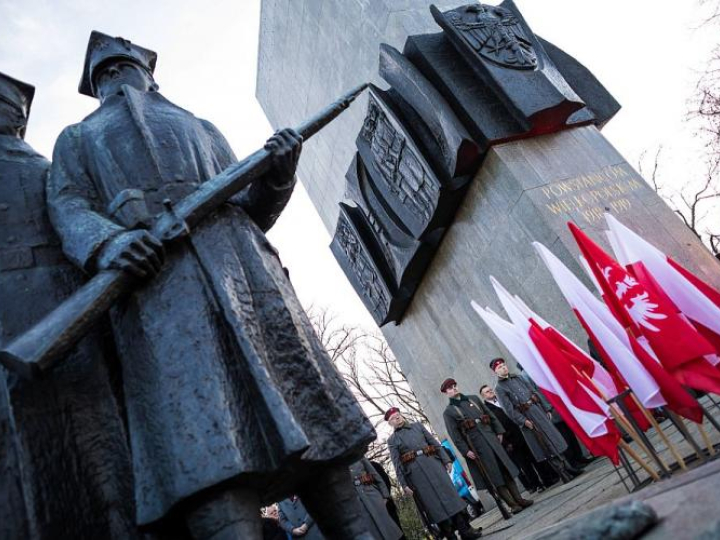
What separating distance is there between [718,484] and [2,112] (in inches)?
117

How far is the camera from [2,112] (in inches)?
85.7

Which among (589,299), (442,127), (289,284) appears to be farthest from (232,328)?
(442,127)

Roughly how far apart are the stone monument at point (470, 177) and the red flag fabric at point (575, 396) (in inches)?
81.1

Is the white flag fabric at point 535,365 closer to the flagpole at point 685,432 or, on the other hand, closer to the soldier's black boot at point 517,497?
the flagpole at point 685,432

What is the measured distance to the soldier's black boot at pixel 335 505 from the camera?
5.21 feet

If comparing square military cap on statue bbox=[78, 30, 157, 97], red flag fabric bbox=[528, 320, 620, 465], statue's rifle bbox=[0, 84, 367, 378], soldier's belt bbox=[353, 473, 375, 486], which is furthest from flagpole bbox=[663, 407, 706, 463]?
soldier's belt bbox=[353, 473, 375, 486]

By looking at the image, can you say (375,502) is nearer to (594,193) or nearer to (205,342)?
(594,193)

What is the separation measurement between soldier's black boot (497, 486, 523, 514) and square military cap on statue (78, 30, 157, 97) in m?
6.37

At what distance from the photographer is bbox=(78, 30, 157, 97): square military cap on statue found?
2.41 m

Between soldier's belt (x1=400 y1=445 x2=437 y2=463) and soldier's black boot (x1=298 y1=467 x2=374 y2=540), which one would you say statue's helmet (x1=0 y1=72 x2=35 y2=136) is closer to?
soldier's black boot (x1=298 y1=467 x2=374 y2=540)

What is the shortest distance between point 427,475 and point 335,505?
5.46 meters

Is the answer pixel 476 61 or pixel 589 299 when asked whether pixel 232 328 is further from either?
pixel 476 61

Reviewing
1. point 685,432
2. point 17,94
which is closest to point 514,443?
point 685,432

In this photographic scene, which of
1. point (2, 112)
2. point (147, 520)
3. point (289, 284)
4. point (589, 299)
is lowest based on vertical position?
point (147, 520)
